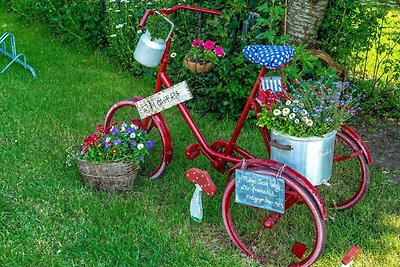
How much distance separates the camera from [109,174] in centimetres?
427

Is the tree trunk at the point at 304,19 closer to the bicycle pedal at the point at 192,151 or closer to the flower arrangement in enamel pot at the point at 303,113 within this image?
the bicycle pedal at the point at 192,151

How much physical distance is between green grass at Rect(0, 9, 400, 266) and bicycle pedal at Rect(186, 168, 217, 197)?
1.07ft

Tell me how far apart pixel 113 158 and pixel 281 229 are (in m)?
1.32

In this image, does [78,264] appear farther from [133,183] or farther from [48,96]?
[48,96]

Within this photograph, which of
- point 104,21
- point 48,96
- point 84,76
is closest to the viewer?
point 48,96

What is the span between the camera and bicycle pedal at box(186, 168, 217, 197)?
376 centimetres

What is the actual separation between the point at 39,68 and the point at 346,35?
361 cm

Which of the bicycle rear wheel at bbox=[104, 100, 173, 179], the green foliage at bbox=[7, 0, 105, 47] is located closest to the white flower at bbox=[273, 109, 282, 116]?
the bicycle rear wheel at bbox=[104, 100, 173, 179]

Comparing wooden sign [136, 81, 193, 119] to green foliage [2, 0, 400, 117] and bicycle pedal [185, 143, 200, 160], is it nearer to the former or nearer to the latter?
bicycle pedal [185, 143, 200, 160]

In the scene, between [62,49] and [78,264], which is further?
A: [62,49]

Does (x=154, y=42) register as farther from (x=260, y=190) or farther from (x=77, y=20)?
(x=77, y=20)

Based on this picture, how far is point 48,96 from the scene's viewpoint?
616 cm

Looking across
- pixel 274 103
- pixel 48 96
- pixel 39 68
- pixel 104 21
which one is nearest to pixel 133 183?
pixel 274 103

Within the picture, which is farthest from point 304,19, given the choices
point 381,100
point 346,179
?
point 346,179
